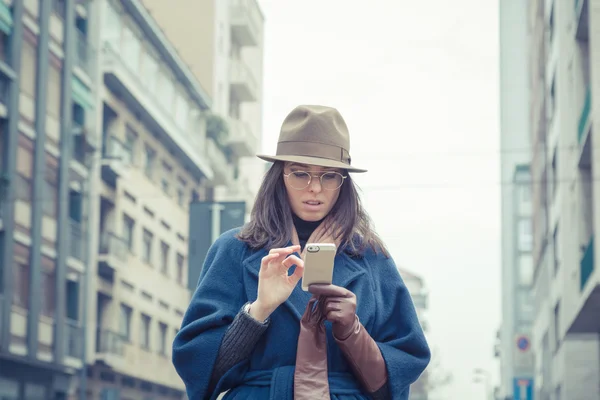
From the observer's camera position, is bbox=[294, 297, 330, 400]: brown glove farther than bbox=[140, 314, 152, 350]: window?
No

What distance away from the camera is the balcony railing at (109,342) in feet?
106

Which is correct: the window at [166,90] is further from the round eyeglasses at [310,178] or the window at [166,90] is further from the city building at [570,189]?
the round eyeglasses at [310,178]

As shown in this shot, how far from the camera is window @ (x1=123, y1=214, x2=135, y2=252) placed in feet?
112

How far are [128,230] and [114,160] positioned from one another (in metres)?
Result: 2.74

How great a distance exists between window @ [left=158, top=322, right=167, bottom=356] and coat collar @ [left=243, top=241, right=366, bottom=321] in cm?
3475

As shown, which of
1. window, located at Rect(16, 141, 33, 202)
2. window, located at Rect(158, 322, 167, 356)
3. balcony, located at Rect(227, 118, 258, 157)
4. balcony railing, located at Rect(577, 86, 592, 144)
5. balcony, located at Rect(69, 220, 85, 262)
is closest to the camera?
balcony railing, located at Rect(577, 86, 592, 144)

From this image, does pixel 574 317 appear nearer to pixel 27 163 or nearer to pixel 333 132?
pixel 27 163

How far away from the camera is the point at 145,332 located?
3600cm

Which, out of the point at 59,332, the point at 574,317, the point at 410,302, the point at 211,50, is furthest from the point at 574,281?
the point at 410,302

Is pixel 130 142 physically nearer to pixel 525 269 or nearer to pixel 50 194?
pixel 50 194

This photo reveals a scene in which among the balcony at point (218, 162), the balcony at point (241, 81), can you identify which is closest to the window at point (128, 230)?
the balcony at point (218, 162)

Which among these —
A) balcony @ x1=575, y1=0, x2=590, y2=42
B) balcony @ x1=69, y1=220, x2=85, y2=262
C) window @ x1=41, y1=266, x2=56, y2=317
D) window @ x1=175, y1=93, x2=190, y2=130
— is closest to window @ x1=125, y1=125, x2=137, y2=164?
window @ x1=175, y1=93, x2=190, y2=130

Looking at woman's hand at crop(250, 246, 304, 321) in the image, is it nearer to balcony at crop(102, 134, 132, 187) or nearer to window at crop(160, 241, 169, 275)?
balcony at crop(102, 134, 132, 187)

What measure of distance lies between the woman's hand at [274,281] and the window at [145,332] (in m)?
33.2
